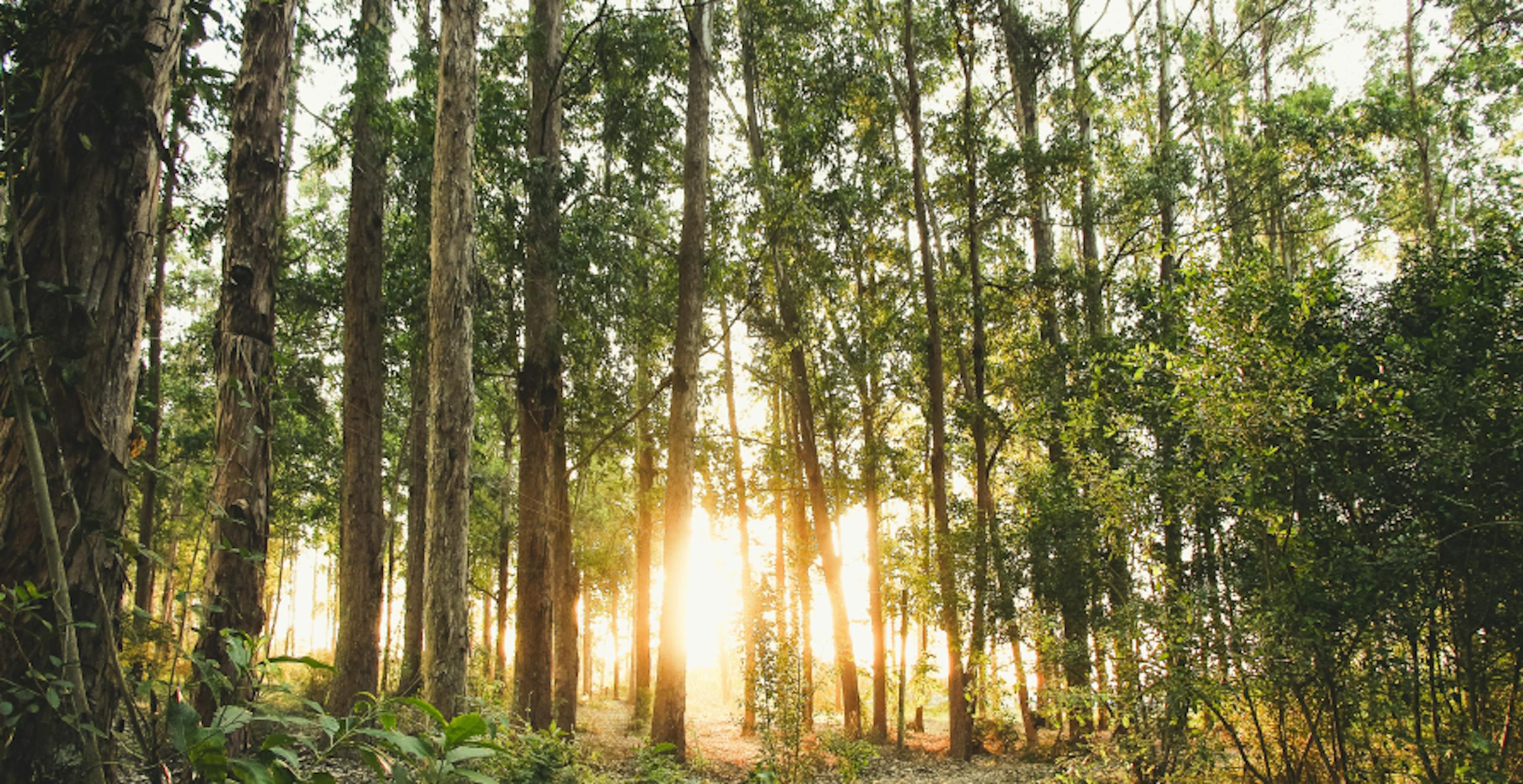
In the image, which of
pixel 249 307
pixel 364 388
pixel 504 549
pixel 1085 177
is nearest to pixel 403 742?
pixel 249 307

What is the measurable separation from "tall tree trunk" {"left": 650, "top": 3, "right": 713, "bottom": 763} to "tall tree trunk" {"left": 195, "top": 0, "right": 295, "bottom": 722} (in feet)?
18.8

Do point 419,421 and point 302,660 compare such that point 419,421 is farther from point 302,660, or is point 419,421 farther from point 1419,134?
point 1419,134

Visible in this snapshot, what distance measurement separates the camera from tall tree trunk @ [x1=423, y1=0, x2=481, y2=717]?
584 centimetres

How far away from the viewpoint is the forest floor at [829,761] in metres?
9.82

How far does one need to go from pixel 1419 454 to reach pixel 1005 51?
1124 cm

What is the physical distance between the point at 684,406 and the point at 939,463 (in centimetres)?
453

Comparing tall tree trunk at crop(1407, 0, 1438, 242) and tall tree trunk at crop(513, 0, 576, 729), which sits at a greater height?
tall tree trunk at crop(1407, 0, 1438, 242)

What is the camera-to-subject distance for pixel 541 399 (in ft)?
30.5

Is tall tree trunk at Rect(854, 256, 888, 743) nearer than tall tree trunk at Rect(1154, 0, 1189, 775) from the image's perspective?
No

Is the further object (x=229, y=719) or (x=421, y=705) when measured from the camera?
(x=421, y=705)

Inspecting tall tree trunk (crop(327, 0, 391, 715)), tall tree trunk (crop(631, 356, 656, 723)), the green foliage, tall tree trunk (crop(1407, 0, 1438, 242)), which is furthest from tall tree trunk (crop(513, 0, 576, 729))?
tall tree trunk (crop(1407, 0, 1438, 242))

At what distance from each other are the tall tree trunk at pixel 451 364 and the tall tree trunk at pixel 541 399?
2739 mm

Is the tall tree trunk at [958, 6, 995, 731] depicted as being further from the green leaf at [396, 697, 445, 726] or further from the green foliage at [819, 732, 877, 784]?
the green leaf at [396, 697, 445, 726]

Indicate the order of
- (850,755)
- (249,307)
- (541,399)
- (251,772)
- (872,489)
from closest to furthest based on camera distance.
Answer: (251,772) → (249,307) → (541,399) → (850,755) → (872,489)
